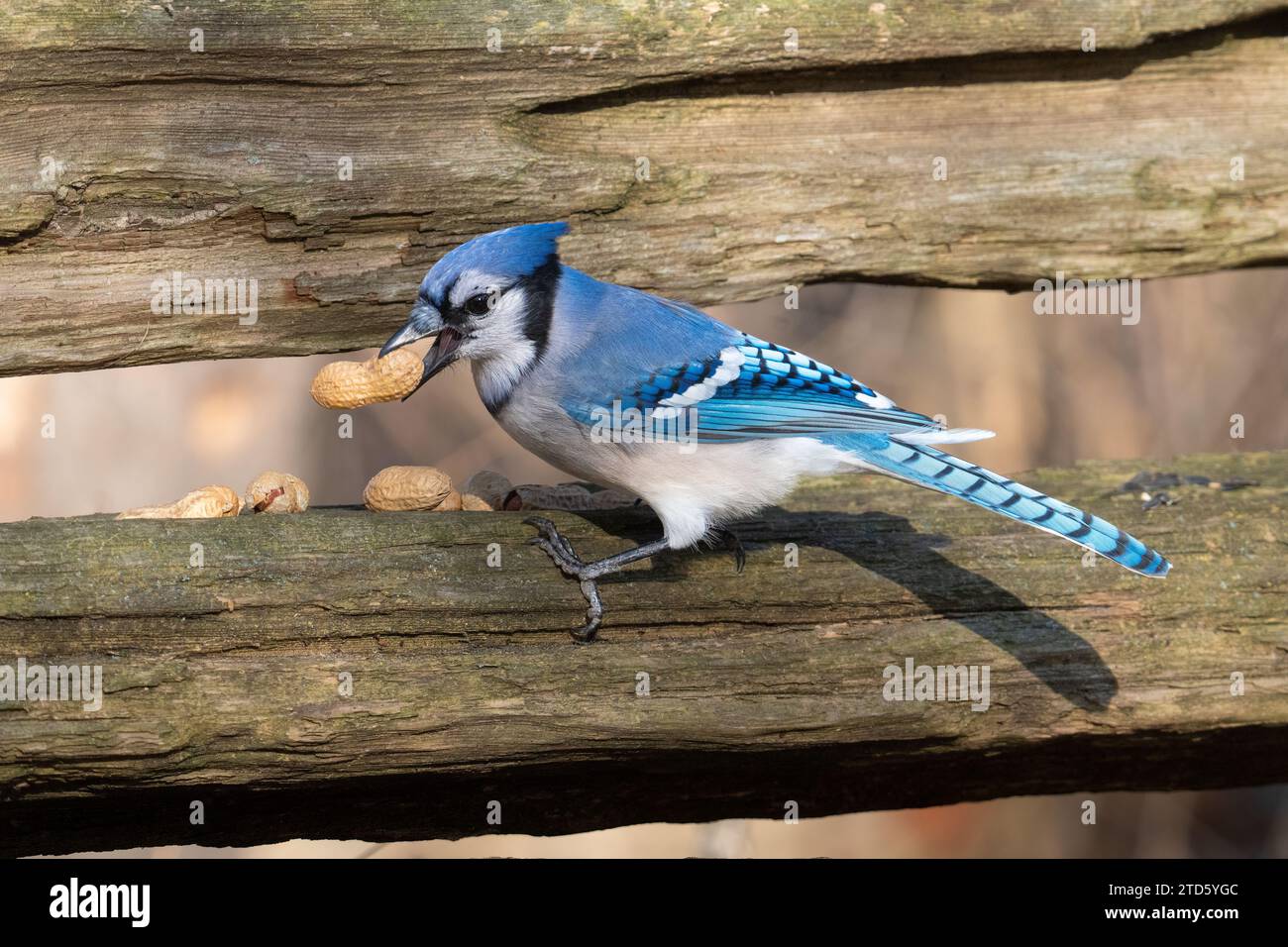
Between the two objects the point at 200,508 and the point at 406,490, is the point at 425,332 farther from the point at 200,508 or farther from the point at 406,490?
the point at 200,508

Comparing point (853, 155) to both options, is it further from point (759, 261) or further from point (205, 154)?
point (205, 154)

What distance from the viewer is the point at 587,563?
283 centimetres

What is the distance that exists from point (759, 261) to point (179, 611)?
4.97ft

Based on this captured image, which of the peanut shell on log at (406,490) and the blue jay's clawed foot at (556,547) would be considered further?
the peanut shell on log at (406,490)

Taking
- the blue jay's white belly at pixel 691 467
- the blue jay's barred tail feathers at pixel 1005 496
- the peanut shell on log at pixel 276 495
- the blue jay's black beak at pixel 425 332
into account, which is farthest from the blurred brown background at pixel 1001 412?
the blue jay's barred tail feathers at pixel 1005 496

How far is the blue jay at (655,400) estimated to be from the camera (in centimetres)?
290

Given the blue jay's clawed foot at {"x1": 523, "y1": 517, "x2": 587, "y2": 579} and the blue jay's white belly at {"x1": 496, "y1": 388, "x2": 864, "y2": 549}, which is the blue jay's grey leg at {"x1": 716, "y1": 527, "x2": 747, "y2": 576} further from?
the blue jay's clawed foot at {"x1": 523, "y1": 517, "x2": 587, "y2": 579}

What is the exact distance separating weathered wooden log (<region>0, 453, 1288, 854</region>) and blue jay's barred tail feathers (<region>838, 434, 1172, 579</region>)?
0.79 feet

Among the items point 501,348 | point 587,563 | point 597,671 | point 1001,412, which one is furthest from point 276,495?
point 1001,412

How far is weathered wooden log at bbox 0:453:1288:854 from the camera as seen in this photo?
8.05ft

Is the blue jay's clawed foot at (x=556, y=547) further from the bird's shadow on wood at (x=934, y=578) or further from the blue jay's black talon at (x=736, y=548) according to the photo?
the blue jay's black talon at (x=736, y=548)

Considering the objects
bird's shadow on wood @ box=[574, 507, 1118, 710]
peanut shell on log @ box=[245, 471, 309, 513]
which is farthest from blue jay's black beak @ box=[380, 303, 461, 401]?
bird's shadow on wood @ box=[574, 507, 1118, 710]

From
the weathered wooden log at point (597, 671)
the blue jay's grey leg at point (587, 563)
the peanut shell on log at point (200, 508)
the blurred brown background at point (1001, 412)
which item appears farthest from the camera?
the blurred brown background at point (1001, 412)

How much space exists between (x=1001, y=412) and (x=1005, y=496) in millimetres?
2884
